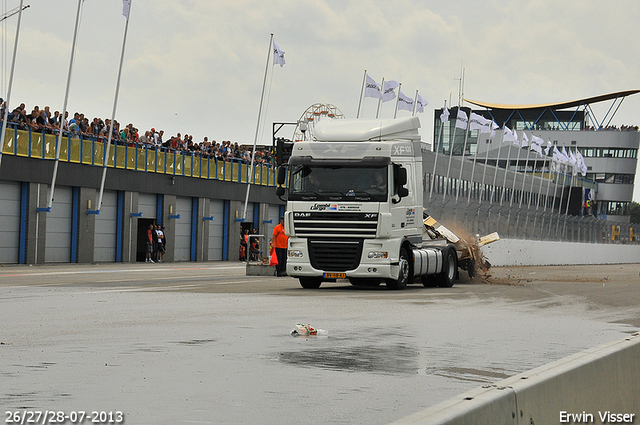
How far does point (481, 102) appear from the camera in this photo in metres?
136

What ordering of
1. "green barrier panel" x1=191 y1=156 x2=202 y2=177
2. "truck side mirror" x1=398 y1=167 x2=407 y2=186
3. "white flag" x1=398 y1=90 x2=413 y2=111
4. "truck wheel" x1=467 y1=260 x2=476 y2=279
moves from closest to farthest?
"truck side mirror" x1=398 y1=167 x2=407 y2=186 → "truck wheel" x1=467 y1=260 x2=476 y2=279 → "green barrier panel" x1=191 y1=156 x2=202 y2=177 → "white flag" x1=398 y1=90 x2=413 y2=111

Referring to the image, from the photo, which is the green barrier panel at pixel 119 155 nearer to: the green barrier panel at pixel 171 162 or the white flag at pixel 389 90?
the green barrier panel at pixel 171 162

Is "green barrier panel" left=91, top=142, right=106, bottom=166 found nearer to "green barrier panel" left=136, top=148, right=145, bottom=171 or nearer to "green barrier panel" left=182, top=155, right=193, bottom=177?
"green barrier panel" left=136, top=148, right=145, bottom=171

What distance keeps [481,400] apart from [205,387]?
9.64ft

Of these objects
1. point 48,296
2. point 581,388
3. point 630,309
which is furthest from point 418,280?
point 581,388

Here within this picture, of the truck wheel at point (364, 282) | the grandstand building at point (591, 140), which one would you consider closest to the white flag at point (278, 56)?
the truck wheel at point (364, 282)

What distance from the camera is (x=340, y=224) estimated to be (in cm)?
2169

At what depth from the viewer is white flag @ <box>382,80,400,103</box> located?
186 feet

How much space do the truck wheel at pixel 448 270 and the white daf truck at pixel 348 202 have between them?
3103mm

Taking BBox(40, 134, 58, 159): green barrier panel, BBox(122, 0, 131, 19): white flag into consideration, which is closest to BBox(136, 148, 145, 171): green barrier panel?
BBox(40, 134, 58, 159): green barrier panel

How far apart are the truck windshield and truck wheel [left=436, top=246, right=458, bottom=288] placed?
4.73m

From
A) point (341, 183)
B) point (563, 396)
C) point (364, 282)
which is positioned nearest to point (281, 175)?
point (341, 183)

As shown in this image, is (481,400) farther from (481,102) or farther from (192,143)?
(481,102)

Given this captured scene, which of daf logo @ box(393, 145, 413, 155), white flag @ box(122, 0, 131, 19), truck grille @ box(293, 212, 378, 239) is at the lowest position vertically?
truck grille @ box(293, 212, 378, 239)
